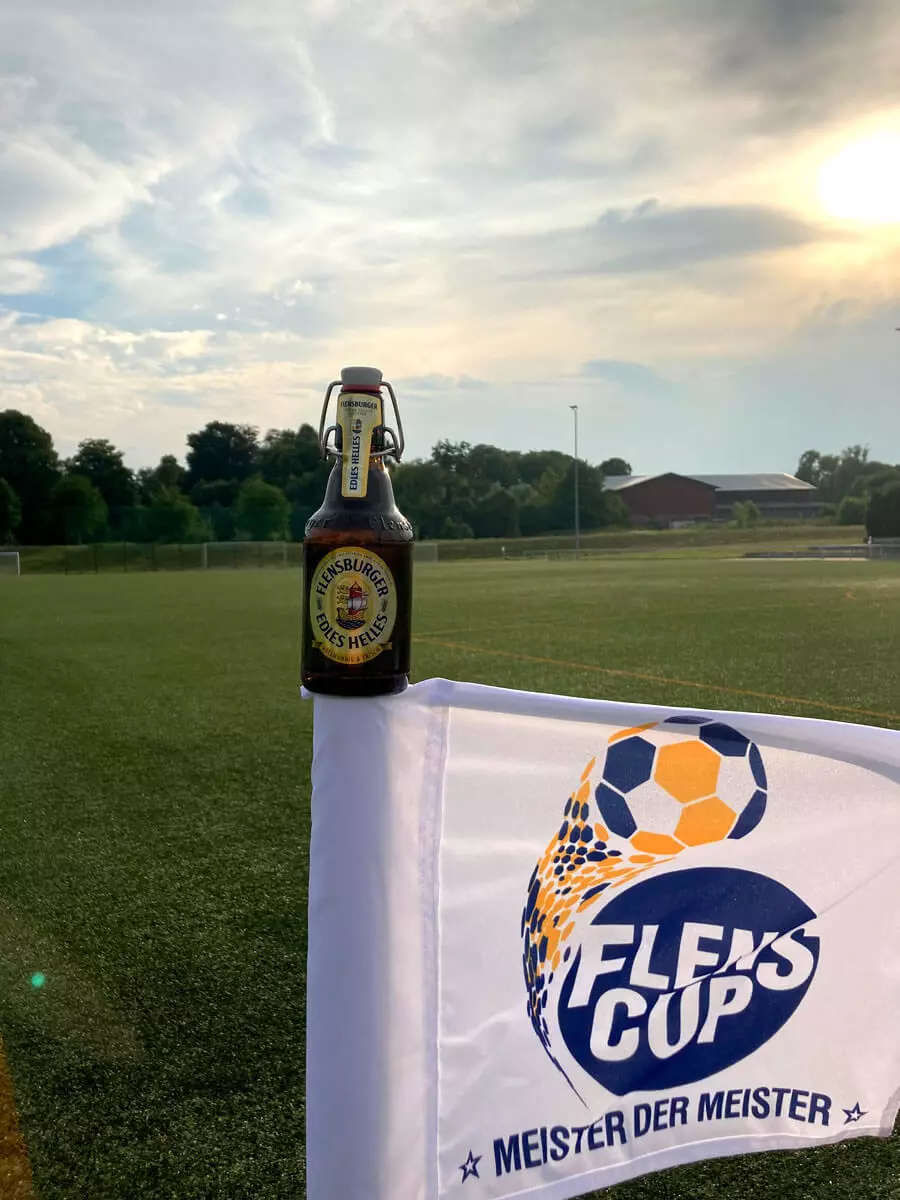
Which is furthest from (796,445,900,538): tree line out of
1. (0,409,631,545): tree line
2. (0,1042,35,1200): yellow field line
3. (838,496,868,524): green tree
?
(0,1042,35,1200): yellow field line

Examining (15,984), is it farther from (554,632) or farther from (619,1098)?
(554,632)

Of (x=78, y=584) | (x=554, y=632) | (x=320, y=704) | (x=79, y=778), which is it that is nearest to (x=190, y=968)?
(x=320, y=704)

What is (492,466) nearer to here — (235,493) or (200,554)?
(235,493)

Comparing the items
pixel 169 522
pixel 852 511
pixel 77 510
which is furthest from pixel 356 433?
pixel 852 511

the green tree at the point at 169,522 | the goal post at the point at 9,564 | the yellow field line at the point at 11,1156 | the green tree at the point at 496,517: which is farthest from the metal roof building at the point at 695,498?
the yellow field line at the point at 11,1156

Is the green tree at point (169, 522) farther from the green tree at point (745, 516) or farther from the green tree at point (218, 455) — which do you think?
the green tree at point (745, 516)

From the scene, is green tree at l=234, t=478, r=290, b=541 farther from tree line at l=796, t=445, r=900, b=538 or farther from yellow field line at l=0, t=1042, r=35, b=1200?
yellow field line at l=0, t=1042, r=35, b=1200

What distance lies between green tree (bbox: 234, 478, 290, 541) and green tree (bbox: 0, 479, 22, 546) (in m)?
11.5

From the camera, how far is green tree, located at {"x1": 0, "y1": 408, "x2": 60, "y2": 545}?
57528mm

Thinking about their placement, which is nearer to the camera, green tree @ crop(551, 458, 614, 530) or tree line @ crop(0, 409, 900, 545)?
tree line @ crop(0, 409, 900, 545)

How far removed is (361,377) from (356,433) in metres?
0.07

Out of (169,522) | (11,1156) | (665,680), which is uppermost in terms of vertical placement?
(169,522)

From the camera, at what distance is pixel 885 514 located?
171 feet

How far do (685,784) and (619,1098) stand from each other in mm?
449
